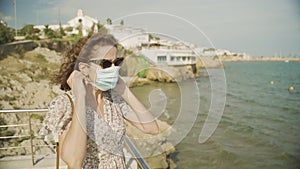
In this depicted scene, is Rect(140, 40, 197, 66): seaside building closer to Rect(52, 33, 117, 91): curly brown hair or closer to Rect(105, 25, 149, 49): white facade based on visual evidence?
Rect(105, 25, 149, 49): white facade

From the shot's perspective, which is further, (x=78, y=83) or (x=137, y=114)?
(x=137, y=114)

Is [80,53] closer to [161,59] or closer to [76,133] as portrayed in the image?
[76,133]

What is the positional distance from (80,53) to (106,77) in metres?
0.10

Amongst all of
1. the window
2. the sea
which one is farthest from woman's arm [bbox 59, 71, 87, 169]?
the window

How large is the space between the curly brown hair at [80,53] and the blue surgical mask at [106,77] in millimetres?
47

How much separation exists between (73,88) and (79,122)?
80 mm

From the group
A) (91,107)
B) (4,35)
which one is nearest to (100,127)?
(91,107)

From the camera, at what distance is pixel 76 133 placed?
65cm

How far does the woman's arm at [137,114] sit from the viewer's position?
2.56 feet

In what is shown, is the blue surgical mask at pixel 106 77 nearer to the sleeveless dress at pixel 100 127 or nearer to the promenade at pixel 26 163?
the sleeveless dress at pixel 100 127

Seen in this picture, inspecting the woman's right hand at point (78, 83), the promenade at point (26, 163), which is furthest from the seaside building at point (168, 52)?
the promenade at point (26, 163)

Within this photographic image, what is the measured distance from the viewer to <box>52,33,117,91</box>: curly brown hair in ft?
2.24

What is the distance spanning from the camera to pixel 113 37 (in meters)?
0.71

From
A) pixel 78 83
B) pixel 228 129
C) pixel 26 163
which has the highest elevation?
pixel 78 83
